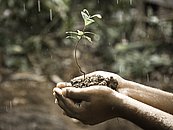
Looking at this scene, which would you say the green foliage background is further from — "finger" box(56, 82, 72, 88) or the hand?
the hand

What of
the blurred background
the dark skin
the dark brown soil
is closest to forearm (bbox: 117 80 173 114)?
the dark brown soil

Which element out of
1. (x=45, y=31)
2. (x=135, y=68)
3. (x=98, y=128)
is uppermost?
(x=45, y=31)

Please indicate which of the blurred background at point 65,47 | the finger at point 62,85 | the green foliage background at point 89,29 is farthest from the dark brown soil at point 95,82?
the green foliage background at point 89,29

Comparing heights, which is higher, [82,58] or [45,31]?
[45,31]

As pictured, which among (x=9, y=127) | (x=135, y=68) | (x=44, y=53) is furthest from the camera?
(x=44, y=53)

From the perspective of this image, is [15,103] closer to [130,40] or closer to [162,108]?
[130,40]

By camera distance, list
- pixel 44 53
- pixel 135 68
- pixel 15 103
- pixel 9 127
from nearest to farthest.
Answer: pixel 9 127 → pixel 15 103 → pixel 135 68 → pixel 44 53

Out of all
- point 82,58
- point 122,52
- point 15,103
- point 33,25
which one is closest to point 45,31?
point 33,25

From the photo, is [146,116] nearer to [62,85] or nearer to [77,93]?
[77,93]
